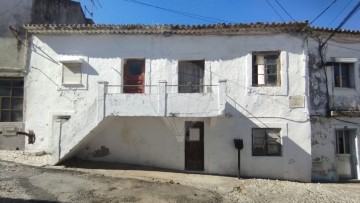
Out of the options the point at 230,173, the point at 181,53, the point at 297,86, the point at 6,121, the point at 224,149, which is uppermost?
the point at 181,53

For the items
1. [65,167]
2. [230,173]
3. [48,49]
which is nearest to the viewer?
[65,167]

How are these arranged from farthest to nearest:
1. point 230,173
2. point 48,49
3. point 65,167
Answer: point 48,49 → point 230,173 → point 65,167

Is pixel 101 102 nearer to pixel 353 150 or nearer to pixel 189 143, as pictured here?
pixel 189 143

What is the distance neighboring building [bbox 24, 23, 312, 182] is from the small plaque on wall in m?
0.04

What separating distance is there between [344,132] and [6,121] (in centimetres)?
1455

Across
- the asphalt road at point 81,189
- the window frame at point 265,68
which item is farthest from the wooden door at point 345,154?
the asphalt road at point 81,189

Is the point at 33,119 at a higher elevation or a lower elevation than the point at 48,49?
lower

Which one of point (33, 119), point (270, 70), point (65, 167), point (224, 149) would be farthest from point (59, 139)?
point (270, 70)

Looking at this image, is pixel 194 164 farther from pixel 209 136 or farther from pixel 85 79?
pixel 85 79

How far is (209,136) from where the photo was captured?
13.1m

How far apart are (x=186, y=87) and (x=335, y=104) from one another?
6.32 metres

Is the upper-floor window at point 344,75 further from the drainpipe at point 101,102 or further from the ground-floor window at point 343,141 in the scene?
the drainpipe at point 101,102

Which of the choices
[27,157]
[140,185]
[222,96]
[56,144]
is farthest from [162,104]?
[27,157]

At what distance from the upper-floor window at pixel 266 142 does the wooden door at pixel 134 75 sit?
199 inches
